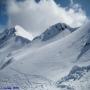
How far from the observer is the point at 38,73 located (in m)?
67.6

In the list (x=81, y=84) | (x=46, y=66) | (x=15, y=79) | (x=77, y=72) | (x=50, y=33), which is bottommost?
(x=81, y=84)

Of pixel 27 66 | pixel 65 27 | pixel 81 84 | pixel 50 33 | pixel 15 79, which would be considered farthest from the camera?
pixel 65 27

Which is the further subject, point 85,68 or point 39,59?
point 39,59

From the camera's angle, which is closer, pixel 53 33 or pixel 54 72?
pixel 54 72

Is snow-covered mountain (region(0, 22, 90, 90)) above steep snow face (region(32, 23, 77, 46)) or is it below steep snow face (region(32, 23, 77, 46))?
below

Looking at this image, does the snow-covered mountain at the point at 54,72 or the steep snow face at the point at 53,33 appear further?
the steep snow face at the point at 53,33

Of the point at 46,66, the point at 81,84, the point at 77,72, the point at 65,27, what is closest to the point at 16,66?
the point at 46,66

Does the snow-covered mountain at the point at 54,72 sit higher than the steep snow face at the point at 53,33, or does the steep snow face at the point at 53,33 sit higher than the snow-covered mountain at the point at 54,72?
the steep snow face at the point at 53,33

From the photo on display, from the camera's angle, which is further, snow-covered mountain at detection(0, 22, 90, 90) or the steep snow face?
the steep snow face

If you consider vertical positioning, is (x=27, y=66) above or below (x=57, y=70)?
above

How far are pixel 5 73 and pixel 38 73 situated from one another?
11166mm

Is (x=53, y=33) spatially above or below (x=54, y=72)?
above

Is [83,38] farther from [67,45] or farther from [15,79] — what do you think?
[15,79]

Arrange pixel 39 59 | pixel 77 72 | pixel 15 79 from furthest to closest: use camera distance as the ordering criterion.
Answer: pixel 39 59
pixel 15 79
pixel 77 72
